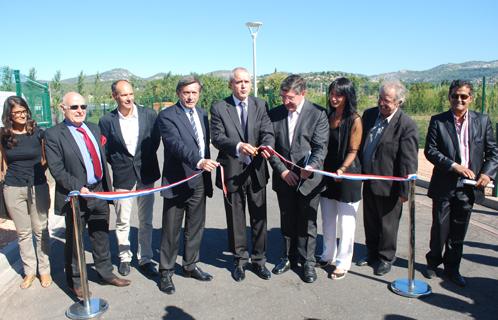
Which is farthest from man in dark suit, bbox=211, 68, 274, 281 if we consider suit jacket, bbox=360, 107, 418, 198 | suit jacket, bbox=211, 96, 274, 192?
suit jacket, bbox=360, 107, 418, 198

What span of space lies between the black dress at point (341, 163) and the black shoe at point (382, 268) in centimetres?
82

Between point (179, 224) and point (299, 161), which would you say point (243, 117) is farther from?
point (179, 224)

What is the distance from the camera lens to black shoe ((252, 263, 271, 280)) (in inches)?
174

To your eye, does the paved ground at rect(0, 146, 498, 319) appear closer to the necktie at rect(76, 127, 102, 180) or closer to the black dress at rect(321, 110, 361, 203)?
the black dress at rect(321, 110, 361, 203)

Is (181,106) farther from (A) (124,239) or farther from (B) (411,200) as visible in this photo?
(B) (411,200)

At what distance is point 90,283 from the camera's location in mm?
4434

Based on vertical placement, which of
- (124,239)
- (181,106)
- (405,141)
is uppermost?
(181,106)

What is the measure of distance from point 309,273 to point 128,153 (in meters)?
2.37

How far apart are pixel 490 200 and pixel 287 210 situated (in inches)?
175

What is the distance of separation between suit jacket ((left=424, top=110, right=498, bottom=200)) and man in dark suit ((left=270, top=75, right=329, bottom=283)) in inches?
45.5

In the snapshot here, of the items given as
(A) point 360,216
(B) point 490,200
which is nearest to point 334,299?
(A) point 360,216

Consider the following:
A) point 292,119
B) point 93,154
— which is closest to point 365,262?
point 292,119

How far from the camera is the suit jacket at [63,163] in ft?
12.4

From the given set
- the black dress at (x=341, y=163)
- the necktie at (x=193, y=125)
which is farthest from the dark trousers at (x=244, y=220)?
the black dress at (x=341, y=163)
